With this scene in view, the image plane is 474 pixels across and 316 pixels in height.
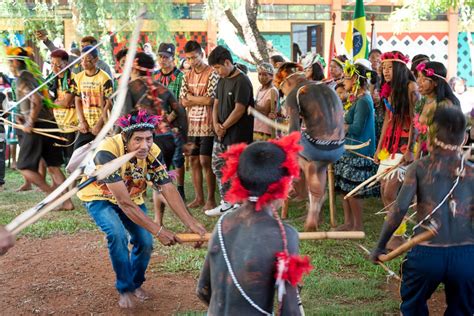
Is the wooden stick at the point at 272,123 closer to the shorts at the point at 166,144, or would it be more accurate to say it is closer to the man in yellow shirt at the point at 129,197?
the shorts at the point at 166,144

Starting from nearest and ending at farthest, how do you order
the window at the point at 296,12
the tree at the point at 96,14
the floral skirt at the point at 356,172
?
the floral skirt at the point at 356,172, the tree at the point at 96,14, the window at the point at 296,12

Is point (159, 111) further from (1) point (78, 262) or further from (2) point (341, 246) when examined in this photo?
(2) point (341, 246)

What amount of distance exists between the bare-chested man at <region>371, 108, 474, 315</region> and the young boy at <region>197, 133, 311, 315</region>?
1.17m

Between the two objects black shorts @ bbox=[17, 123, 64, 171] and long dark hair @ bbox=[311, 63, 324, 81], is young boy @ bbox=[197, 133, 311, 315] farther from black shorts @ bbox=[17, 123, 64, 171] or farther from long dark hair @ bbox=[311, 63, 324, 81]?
black shorts @ bbox=[17, 123, 64, 171]

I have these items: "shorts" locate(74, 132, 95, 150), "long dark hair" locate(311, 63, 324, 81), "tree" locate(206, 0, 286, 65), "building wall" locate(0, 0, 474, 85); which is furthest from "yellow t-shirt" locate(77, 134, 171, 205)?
"building wall" locate(0, 0, 474, 85)

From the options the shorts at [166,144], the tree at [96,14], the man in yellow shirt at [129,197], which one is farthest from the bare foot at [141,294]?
the tree at [96,14]

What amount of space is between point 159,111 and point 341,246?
241 cm

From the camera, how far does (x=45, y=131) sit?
8492 mm

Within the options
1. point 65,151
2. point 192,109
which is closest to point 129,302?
point 192,109

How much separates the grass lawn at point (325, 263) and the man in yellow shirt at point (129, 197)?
25.3 inches

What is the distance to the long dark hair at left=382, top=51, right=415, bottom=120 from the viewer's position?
652 cm

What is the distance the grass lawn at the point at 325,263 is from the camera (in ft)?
16.8

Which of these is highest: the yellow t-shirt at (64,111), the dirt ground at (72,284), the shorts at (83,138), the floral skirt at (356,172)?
the yellow t-shirt at (64,111)

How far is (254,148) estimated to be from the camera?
290cm
